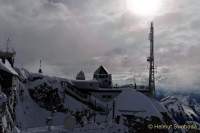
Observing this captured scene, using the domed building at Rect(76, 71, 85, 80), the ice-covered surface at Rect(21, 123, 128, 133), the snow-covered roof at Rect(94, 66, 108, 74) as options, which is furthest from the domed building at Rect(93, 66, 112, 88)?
the ice-covered surface at Rect(21, 123, 128, 133)

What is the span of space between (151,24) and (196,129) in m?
38.8

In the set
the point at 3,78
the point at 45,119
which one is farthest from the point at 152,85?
the point at 3,78

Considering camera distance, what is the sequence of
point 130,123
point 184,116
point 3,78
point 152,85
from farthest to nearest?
point 184,116, point 152,85, point 130,123, point 3,78

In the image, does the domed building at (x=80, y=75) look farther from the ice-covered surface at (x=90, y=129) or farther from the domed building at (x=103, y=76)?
the ice-covered surface at (x=90, y=129)

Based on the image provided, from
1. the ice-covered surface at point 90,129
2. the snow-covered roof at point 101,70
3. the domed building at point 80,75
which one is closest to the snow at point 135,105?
the ice-covered surface at point 90,129

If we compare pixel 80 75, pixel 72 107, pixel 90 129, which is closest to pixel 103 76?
pixel 80 75

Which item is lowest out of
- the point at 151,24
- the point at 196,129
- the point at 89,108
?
the point at 196,129

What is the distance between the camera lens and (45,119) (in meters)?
96.1

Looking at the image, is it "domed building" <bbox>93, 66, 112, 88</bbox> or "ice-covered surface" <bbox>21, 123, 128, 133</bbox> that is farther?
"domed building" <bbox>93, 66, 112, 88</bbox>

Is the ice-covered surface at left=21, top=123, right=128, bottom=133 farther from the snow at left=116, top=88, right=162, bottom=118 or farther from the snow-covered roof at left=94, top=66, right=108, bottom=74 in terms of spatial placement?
the snow-covered roof at left=94, top=66, right=108, bottom=74

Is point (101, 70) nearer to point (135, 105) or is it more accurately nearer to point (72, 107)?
point (72, 107)

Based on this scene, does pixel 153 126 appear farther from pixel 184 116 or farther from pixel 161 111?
pixel 184 116

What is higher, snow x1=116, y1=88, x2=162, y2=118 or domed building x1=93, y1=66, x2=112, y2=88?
domed building x1=93, y1=66, x2=112, y2=88

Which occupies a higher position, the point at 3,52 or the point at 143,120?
the point at 3,52
